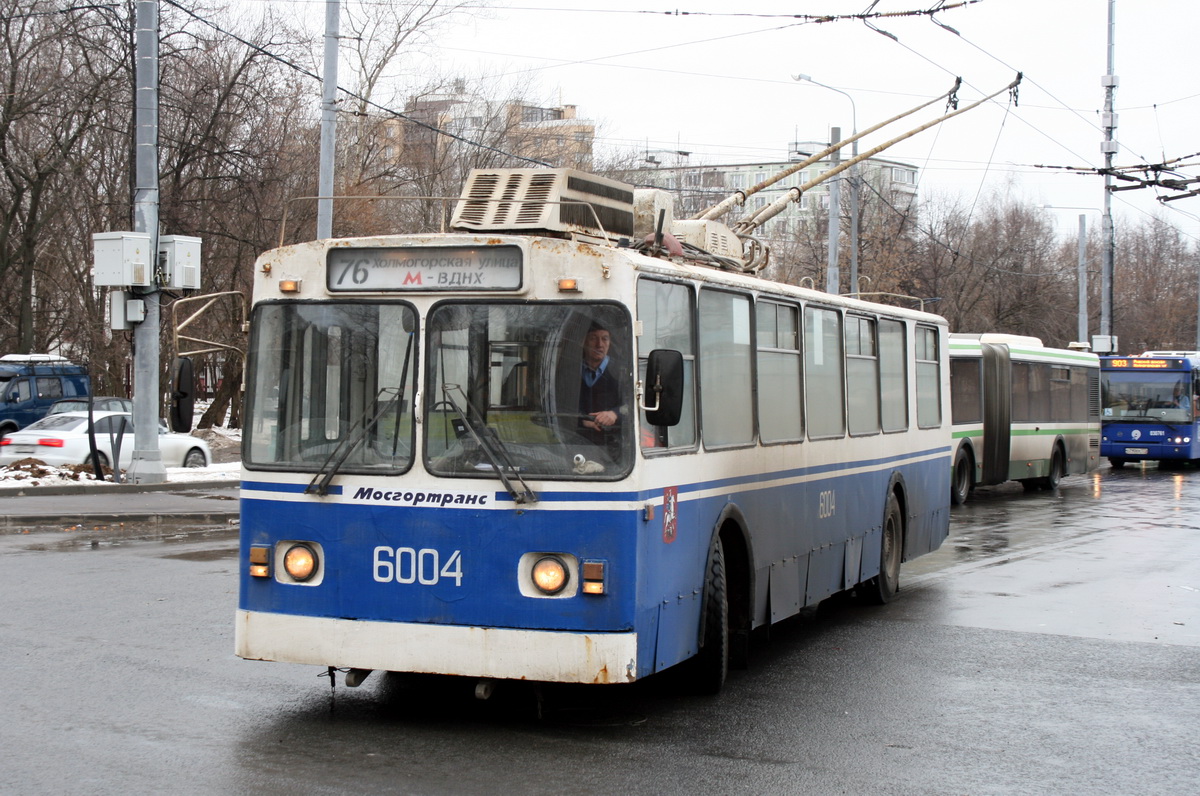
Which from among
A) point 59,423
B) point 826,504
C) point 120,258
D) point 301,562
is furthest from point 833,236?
point 301,562

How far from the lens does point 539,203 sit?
748 cm

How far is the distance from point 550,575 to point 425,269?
5.55 ft

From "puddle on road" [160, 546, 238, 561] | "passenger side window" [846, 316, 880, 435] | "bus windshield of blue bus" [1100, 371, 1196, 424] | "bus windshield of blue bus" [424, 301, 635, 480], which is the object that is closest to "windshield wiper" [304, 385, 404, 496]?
"bus windshield of blue bus" [424, 301, 635, 480]

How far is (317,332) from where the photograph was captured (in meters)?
7.24

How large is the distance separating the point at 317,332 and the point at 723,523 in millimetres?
2624

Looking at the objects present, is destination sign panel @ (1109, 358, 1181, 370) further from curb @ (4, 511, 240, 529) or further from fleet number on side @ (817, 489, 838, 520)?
fleet number on side @ (817, 489, 838, 520)

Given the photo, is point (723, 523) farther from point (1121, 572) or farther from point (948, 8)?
point (948, 8)

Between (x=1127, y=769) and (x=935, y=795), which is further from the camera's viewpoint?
(x=1127, y=769)

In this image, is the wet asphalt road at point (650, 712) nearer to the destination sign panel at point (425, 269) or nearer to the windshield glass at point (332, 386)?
the windshield glass at point (332, 386)

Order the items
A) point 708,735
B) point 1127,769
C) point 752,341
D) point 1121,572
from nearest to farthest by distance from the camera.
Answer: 1. point 1127,769
2. point 708,735
3. point 752,341
4. point 1121,572

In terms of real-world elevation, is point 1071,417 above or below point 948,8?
below

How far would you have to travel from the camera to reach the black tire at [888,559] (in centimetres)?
1177

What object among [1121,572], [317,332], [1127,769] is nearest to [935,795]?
[1127,769]

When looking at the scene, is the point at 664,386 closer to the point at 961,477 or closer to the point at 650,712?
the point at 650,712
